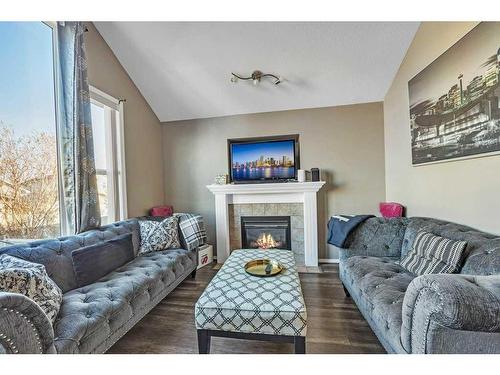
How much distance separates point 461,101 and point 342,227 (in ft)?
4.62

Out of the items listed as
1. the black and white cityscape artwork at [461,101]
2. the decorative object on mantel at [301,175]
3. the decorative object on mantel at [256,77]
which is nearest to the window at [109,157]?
the decorative object on mantel at [256,77]

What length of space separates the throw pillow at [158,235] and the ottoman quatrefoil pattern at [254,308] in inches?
45.8

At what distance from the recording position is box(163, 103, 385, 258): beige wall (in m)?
3.17

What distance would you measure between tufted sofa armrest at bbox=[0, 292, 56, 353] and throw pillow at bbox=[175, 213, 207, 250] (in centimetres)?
158

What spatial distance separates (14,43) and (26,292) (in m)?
1.97

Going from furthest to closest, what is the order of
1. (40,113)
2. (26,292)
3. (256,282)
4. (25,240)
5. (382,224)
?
(382,224)
(40,113)
(25,240)
(256,282)
(26,292)

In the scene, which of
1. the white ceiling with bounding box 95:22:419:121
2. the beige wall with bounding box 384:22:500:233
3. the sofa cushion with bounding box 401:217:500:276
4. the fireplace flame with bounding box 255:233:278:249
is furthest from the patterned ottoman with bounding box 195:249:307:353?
the white ceiling with bounding box 95:22:419:121

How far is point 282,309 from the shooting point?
1303 millimetres

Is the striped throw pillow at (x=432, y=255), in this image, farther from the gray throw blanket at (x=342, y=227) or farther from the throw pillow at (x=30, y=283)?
the throw pillow at (x=30, y=283)

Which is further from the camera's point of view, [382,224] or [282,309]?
[382,224]

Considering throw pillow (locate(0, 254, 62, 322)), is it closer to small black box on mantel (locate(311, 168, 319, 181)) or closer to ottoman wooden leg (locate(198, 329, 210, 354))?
ottoman wooden leg (locate(198, 329, 210, 354))

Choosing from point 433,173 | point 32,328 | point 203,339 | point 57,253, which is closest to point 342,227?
point 433,173
